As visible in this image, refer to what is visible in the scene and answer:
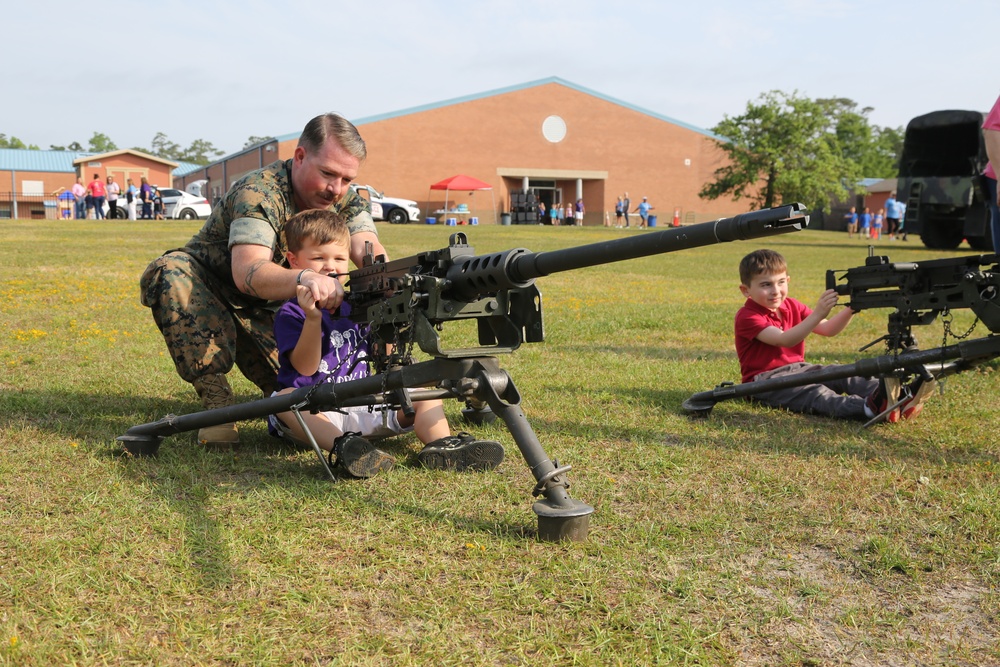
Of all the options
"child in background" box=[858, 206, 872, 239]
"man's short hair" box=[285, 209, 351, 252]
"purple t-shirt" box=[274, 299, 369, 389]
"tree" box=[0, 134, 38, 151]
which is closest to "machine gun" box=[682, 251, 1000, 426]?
"purple t-shirt" box=[274, 299, 369, 389]

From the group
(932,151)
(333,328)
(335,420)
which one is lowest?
(335,420)

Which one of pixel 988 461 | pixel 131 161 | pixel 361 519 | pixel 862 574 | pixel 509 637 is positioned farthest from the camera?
pixel 131 161

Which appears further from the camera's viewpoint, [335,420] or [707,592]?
[335,420]

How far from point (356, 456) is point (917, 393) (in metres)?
3.14

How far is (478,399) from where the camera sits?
364cm

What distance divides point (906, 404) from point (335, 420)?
127 inches

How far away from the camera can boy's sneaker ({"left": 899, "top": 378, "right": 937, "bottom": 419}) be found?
16.3 ft

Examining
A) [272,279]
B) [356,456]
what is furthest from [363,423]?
[272,279]

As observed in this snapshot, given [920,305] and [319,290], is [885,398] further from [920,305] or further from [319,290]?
[319,290]

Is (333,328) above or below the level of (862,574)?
above

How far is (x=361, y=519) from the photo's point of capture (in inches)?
141

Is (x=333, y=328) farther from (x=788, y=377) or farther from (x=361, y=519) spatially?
(x=788, y=377)

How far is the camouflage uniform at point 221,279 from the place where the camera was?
4758 millimetres

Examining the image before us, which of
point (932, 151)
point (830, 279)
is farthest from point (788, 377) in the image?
point (932, 151)
